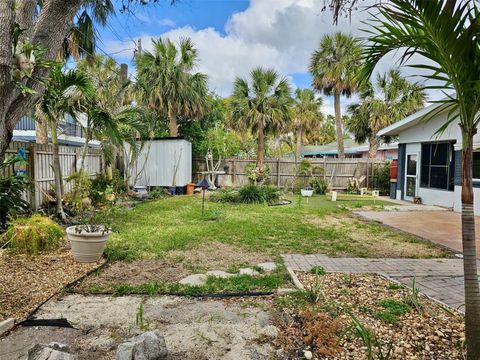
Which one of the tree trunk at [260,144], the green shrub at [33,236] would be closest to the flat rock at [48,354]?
the green shrub at [33,236]

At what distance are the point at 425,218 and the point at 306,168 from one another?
7100 millimetres

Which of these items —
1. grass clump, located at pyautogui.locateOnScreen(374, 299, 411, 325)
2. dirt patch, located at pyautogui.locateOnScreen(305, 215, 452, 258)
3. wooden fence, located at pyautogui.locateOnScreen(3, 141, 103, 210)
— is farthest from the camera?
wooden fence, located at pyautogui.locateOnScreen(3, 141, 103, 210)

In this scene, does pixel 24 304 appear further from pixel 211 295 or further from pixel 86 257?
pixel 211 295

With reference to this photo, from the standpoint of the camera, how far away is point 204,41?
1395 centimetres

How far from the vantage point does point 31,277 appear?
3867 mm

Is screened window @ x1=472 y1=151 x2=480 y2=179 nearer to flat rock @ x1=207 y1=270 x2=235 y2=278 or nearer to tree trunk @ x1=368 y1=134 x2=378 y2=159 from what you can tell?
flat rock @ x1=207 y1=270 x2=235 y2=278

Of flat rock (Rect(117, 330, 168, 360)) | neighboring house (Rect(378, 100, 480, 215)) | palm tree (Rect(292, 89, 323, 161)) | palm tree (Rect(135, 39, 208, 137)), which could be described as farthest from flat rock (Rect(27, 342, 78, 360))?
palm tree (Rect(292, 89, 323, 161))

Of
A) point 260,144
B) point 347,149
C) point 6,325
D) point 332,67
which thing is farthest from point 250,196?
point 347,149

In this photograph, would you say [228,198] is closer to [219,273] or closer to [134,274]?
[219,273]

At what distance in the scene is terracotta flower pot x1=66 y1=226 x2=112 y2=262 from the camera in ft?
14.4

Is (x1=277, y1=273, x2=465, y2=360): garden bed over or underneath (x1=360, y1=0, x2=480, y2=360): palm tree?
underneath

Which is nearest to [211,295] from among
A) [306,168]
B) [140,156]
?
[140,156]

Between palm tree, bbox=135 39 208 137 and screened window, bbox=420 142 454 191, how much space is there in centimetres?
917

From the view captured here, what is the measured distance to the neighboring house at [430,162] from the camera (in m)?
9.65
